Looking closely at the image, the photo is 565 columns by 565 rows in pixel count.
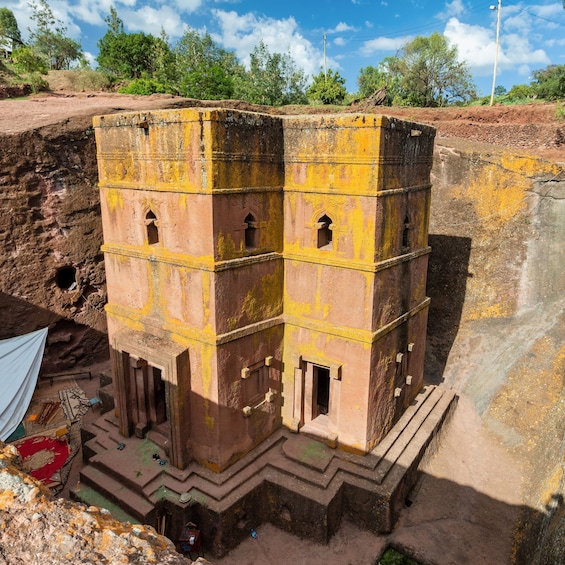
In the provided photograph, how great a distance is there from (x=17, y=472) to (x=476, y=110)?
25284mm

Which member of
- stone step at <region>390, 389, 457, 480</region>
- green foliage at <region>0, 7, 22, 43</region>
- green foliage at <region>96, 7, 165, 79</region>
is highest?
green foliage at <region>0, 7, 22, 43</region>

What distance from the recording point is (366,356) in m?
8.37

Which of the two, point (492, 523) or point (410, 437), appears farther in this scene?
point (410, 437)

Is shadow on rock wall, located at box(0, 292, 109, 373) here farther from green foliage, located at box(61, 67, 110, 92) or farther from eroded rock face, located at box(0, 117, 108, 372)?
green foliage, located at box(61, 67, 110, 92)

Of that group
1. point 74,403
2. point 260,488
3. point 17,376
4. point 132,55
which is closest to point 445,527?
point 260,488

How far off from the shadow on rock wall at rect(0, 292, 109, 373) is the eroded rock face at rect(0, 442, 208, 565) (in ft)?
39.5

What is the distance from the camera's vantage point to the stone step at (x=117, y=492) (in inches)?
306

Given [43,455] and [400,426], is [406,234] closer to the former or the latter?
[400,426]

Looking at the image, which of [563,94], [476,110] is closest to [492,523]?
[476,110]

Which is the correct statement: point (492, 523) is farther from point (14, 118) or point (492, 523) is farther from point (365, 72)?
point (365, 72)

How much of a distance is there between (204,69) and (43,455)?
25.6 m

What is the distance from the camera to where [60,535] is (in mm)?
2070

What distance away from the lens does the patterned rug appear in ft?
38.5

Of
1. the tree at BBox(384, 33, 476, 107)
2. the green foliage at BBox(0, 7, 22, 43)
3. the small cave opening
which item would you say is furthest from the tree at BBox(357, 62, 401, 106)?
the green foliage at BBox(0, 7, 22, 43)
